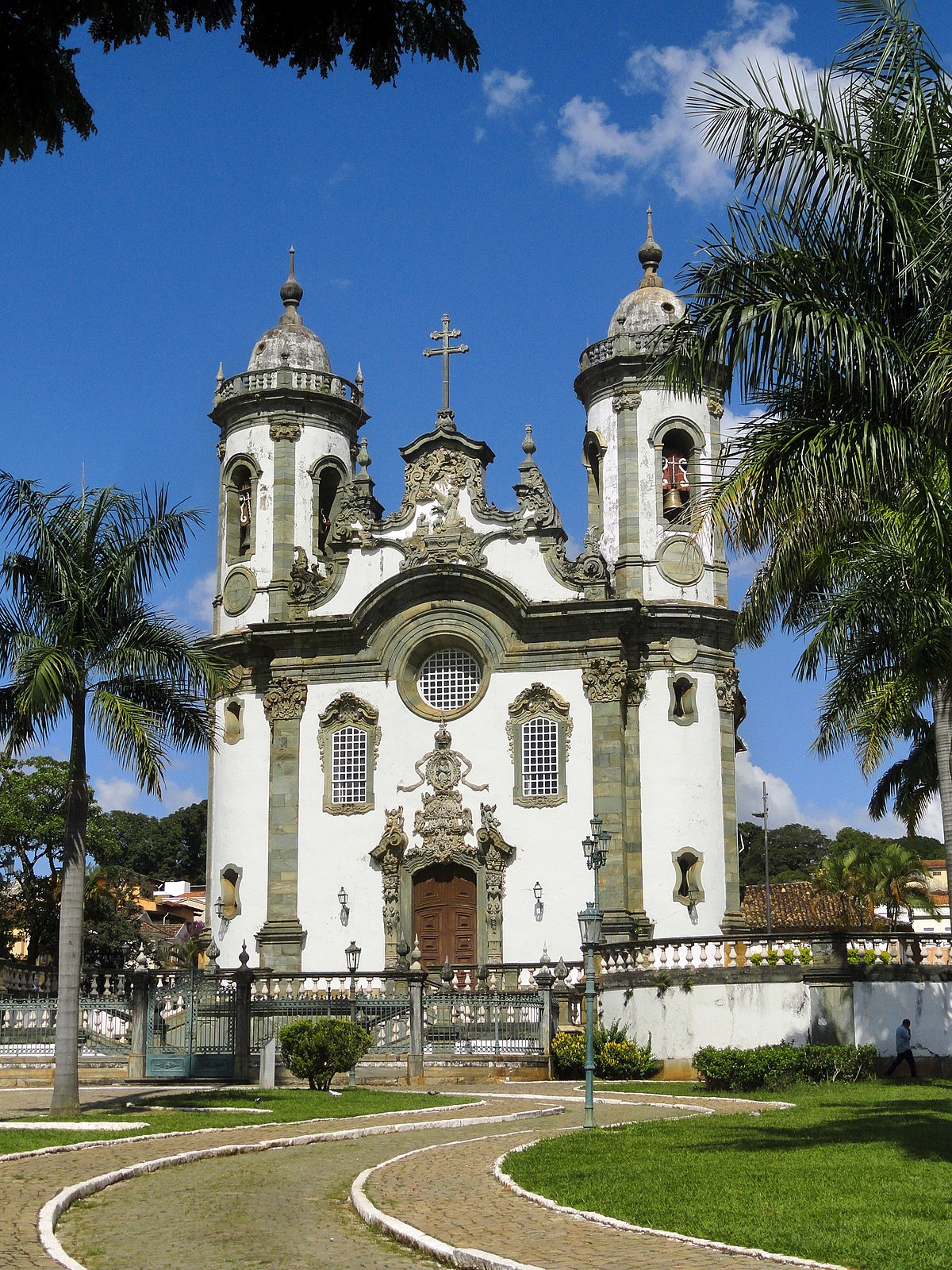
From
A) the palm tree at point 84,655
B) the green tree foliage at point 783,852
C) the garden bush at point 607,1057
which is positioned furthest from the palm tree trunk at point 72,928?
the green tree foliage at point 783,852

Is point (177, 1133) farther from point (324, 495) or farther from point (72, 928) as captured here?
point (324, 495)

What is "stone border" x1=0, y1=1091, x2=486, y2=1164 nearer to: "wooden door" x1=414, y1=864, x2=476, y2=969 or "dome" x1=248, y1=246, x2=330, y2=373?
"wooden door" x1=414, y1=864, x2=476, y2=969

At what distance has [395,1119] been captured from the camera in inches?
803

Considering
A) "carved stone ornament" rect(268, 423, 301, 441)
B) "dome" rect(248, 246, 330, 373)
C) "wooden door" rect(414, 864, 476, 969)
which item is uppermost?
"dome" rect(248, 246, 330, 373)

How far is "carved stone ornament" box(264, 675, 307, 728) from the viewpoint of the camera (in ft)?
130

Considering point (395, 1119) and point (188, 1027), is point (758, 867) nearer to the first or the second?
point (188, 1027)

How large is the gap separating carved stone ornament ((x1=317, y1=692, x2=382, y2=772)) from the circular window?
4.48 ft

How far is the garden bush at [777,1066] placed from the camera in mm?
24188

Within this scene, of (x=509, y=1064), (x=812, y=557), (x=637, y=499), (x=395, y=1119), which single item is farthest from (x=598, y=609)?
(x=812, y=557)

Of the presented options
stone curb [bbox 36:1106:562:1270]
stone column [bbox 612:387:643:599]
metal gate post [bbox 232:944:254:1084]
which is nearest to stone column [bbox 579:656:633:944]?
stone column [bbox 612:387:643:599]

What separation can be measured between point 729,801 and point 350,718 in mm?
9221

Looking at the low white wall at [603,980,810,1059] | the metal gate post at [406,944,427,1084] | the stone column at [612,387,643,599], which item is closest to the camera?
the low white wall at [603,980,810,1059]

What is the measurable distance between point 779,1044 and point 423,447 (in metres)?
19.0

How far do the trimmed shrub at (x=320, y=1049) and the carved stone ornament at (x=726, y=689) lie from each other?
614 inches
